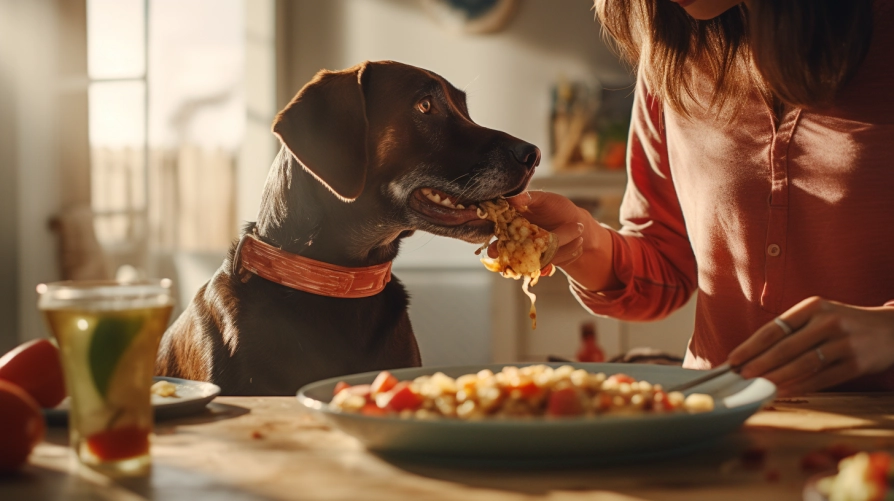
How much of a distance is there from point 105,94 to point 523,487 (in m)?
4.56

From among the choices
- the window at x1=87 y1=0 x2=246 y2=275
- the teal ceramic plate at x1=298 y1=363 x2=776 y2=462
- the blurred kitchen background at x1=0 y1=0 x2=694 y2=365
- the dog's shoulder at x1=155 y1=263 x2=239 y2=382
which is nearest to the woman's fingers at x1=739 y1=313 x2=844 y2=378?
the teal ceramic plate at x1=298 y1=363 x2=776 y2=462

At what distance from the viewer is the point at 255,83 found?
518 cm

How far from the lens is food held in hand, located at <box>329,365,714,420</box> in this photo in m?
0.69

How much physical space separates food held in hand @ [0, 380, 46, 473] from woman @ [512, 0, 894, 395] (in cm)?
92

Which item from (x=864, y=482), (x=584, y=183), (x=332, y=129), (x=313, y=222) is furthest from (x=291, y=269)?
(x=584, y=183)

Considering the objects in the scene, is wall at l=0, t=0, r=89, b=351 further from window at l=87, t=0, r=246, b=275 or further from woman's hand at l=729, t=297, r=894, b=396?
woman's hand at l=729, t=297, r=894, b=396

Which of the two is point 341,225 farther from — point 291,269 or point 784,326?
point 784,326

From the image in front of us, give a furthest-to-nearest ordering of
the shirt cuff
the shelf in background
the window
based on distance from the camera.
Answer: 1. the window
2. the shelf in background
3. the shirt cuff

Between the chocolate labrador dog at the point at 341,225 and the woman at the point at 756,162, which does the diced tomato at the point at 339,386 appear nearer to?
the chocolate labrador dog at the point at 341,225

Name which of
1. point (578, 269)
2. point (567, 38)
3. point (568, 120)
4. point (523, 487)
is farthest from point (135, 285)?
point (567, 38)

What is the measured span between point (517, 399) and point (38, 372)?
55 centimetres

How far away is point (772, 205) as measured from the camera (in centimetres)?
143

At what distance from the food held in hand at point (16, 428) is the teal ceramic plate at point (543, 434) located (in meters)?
0.23

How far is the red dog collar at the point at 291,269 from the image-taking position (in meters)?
1.34
